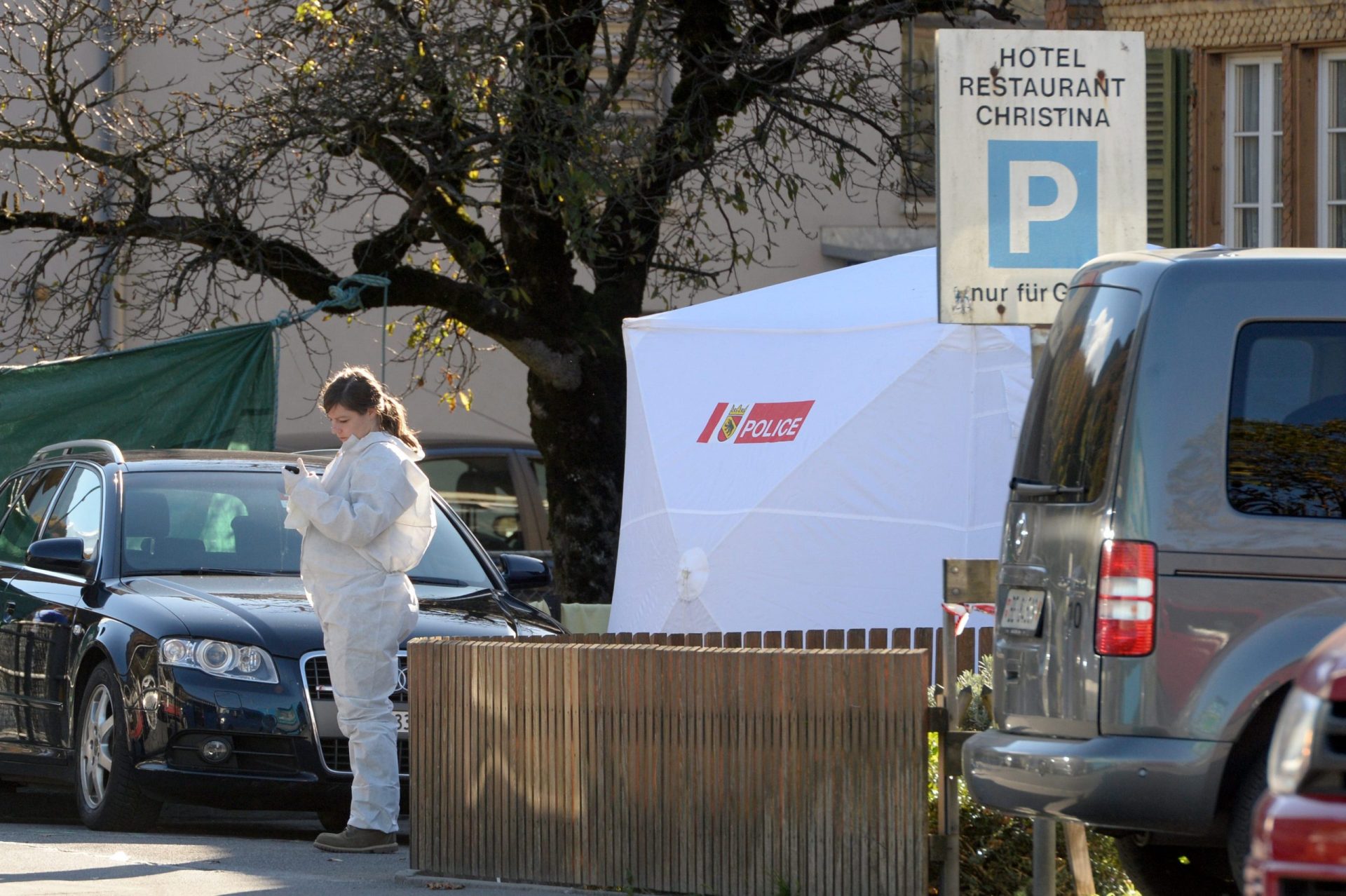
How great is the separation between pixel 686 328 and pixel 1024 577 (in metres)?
6.36

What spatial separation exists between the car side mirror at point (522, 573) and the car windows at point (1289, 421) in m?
4.95

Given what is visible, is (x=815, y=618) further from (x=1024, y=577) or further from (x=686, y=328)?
(x=1024, y=577)

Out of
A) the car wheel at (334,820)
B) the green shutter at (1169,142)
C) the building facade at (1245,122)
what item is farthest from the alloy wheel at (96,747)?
the green shutter at (1169,142)

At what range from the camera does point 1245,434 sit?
5.50 m

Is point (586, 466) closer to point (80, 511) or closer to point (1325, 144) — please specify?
point (80, 511)

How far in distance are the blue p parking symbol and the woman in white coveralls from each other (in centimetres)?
249

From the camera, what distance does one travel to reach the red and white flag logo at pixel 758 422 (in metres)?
11.5

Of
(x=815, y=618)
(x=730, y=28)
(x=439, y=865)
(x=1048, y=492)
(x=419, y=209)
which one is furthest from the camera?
(x=730, y=28)

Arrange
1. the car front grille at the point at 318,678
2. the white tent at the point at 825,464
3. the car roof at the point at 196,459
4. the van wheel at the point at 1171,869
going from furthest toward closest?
1. the white tent at the point at 825,464
2. the car roof at the point at 196,459
3. the car front grille at the point at 318,678
4. the van wheel at the point at 1171,869

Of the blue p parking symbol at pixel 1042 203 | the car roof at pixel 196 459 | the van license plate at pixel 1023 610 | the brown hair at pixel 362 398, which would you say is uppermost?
the blue p parking symbol at pixel 1042 203

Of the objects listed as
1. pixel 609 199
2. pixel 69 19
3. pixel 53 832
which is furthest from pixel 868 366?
pixel 69 19

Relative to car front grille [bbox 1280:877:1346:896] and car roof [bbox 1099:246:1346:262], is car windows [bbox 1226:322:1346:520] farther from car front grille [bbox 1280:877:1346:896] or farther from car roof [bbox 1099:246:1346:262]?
Result: car front grille [bbox 1280:877:1346:896]

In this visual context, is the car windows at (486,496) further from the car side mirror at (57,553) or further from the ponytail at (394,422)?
the ponytail at (394,422)

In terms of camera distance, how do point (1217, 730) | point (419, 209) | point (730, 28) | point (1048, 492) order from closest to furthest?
point (1217, 730), point (1048, 492), point (419, 209), point (730, 28)
